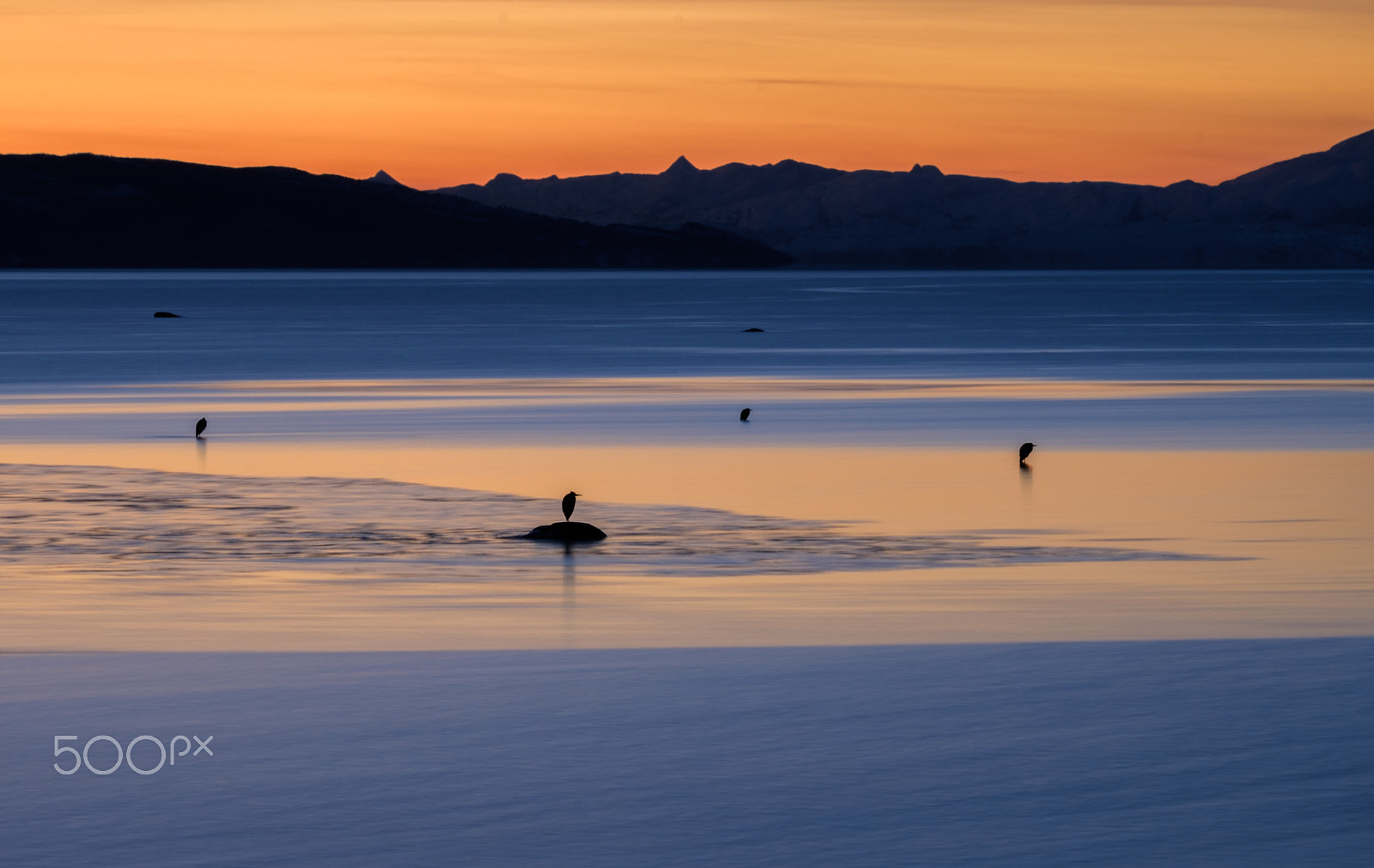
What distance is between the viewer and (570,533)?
1955 centimetres

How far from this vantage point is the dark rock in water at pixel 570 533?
19516 mm

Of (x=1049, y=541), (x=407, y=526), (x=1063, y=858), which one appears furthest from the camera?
(x=407, y=526)

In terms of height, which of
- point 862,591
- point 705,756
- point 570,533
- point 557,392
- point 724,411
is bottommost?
point 705,756

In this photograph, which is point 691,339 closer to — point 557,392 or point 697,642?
point 557,392

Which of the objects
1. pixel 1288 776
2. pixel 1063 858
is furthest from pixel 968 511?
pixel 1063 858

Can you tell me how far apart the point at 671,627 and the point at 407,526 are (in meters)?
6.74

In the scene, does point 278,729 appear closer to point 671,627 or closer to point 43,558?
point 671,627

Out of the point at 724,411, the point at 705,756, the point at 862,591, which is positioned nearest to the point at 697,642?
the point at 862,591

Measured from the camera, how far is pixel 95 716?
11.6m

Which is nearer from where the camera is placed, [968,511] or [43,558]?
[43,558]
